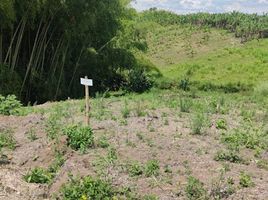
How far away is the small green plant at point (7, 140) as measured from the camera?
8.53 m

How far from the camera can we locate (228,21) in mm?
56094

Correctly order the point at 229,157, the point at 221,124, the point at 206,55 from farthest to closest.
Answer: the point at 206,55, the point at 221,124, the point at 229,157

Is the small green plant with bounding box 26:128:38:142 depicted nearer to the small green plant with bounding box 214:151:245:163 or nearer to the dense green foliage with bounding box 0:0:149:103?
the small green plant with bounding box 214:151:245:163

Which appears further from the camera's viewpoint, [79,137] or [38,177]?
[79,137]

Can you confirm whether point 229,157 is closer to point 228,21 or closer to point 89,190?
point 89,190

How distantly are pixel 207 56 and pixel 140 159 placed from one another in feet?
112

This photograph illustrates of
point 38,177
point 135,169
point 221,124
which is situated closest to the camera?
point 135,169

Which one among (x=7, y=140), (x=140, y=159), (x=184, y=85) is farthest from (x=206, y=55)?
(x=140, y=159)

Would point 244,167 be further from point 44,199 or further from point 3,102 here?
point 3,102

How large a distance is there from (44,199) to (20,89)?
391 inches

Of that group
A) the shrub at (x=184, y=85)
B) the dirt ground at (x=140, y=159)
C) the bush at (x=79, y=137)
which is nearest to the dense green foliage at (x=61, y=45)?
the shrub at (x=184, y=85)

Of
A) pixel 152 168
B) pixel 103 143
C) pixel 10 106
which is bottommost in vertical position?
pixel 152 168

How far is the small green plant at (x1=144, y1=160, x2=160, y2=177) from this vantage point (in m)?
6.91

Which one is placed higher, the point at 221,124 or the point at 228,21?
the point at 228,21
